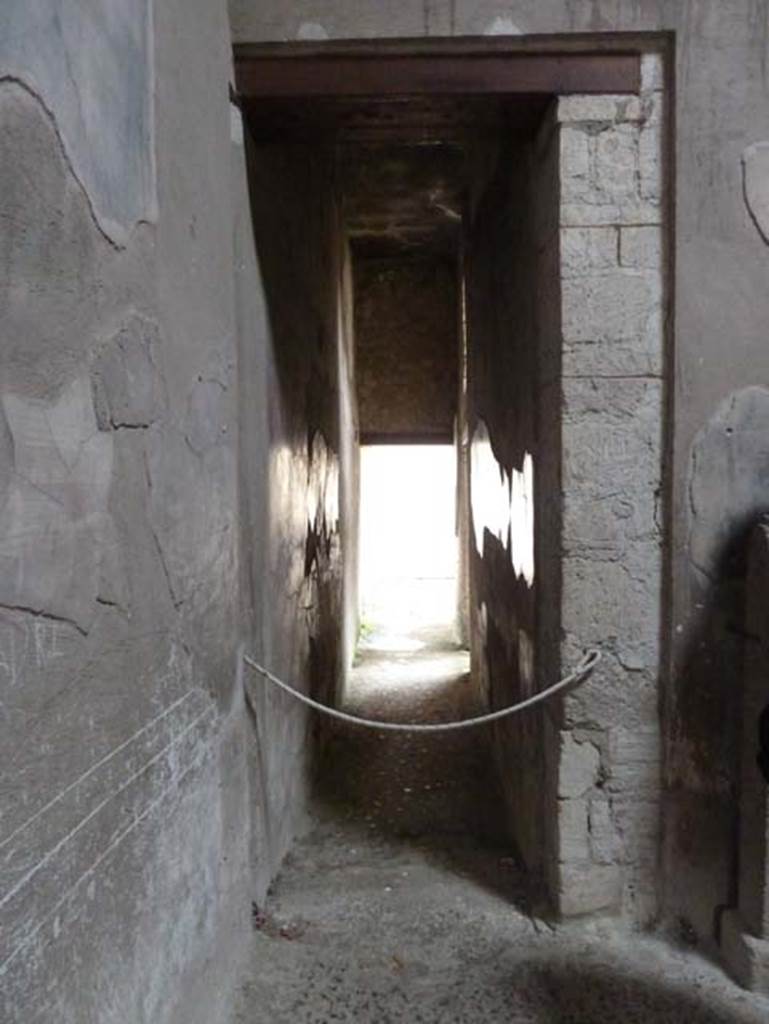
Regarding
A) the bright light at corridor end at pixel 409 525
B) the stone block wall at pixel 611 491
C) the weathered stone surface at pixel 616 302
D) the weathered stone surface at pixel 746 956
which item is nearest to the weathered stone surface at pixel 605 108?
the stone block wall at pixel 611 491

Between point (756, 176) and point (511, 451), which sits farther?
point (511, 451)

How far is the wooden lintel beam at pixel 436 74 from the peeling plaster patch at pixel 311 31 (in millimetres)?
58

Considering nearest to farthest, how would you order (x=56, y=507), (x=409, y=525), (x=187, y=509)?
(x=56, y=507), (x=187, y=509), (x=409, y=525)

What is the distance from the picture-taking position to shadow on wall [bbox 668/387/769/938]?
8.29 feet

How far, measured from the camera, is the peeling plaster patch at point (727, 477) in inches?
99.2

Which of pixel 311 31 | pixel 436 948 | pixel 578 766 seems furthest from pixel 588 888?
pixel 311 31

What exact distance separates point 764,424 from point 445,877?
6.63ft

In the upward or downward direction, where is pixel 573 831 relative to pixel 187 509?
downward

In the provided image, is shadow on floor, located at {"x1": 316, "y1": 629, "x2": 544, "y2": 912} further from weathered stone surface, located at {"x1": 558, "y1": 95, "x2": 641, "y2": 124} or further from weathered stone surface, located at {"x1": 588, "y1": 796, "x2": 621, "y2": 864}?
weathered stone surface, located at {"x1": 558, "y1": 95, "x2": 641, "y2": 124}

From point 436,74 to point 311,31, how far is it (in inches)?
16.7

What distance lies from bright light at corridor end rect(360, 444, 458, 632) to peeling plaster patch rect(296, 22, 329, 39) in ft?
24.5

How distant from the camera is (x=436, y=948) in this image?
2.57 metres

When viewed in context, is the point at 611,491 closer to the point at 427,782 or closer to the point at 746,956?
the point at 746,956

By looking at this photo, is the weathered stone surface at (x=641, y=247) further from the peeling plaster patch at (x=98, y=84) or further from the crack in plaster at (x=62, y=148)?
the crack in plaster at (x=62, y=148)
